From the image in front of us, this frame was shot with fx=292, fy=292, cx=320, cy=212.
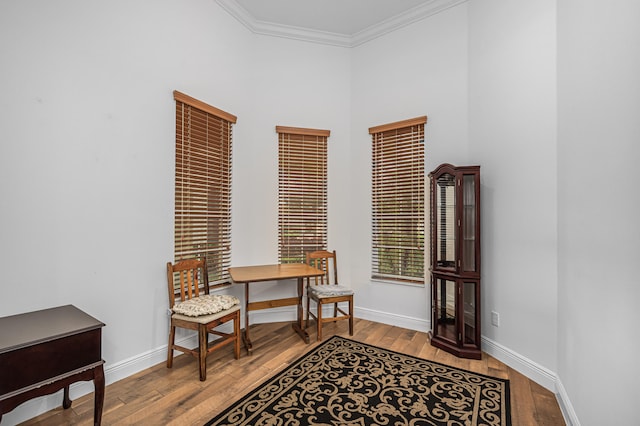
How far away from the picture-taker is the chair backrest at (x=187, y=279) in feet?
8.69

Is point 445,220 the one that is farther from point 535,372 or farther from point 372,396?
point 372,396

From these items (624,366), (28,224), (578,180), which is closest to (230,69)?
(28,224)

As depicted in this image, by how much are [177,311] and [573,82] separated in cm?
344

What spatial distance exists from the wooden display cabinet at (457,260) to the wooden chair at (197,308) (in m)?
2.10

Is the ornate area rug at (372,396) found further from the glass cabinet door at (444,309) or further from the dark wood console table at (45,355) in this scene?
the dark wood console table at (45,355)

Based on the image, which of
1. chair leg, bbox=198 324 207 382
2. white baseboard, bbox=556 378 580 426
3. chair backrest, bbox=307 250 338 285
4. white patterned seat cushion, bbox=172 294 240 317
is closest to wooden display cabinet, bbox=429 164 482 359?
white baseboard, bbox=556 378 580 426

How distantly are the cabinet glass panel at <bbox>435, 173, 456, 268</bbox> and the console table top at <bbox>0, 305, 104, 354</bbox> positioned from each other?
293cm

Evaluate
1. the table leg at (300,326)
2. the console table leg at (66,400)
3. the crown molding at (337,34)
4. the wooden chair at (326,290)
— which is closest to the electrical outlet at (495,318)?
the wooden chair at (326,290)

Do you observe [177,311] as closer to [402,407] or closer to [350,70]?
[402,407]

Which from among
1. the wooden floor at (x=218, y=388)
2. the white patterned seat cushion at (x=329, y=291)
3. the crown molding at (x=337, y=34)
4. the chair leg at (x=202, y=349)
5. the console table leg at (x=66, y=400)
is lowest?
the wooden floor at (x=218, y=388)

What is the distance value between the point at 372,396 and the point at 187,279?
194 cm

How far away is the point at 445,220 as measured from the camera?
10.0 ft

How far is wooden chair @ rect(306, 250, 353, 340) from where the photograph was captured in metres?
3.27

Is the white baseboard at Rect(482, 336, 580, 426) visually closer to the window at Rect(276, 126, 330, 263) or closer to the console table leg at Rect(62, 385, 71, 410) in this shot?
the window at Rect(276, 126, 330, 263)
